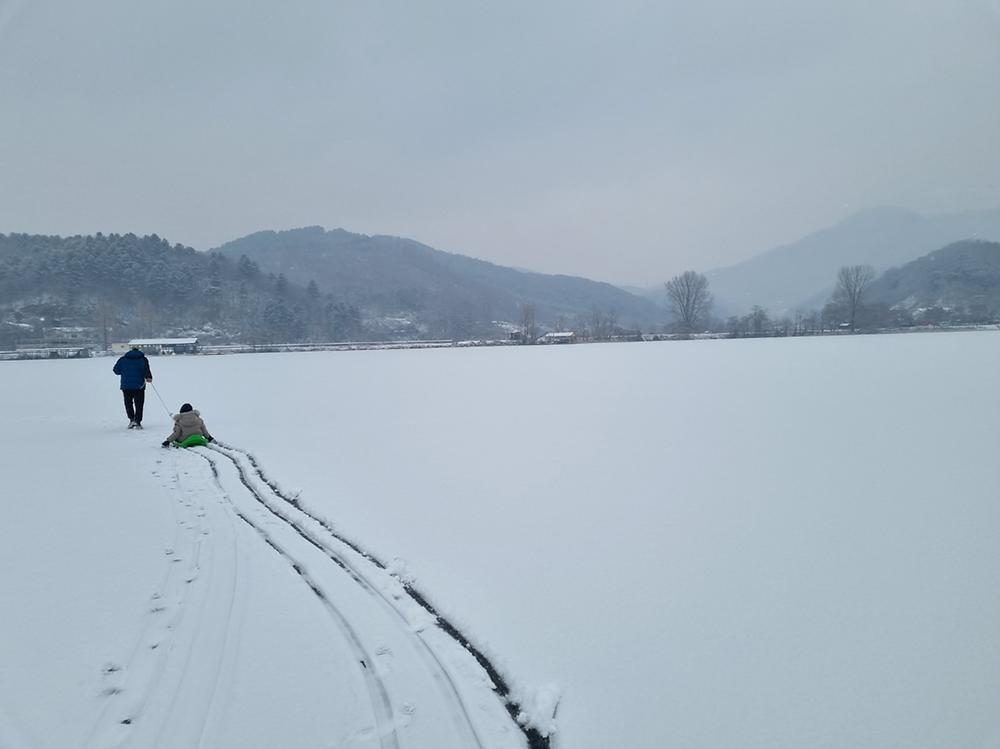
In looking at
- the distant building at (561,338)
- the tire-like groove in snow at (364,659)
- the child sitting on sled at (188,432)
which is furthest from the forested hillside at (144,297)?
the tire-like groove in snow at (364,659)

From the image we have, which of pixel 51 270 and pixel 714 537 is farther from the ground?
pixel 51 270

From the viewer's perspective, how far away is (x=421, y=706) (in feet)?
8.87

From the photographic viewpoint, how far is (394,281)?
162 meters

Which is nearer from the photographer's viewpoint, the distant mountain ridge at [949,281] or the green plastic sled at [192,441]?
the green plastic sled at [192,441]

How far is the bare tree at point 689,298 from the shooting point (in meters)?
89.8

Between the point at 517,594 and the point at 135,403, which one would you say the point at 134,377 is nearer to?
the point at 135,403

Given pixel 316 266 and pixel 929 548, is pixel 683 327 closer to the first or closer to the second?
pixel 929 548

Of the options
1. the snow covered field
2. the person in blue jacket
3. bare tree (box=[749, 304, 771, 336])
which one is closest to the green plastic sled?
the snow covered field

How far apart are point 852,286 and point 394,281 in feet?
385

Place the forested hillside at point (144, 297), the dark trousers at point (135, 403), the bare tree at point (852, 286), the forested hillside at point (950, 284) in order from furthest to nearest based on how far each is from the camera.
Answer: the forested hillside at point (144, 297), the bare tree at point (852, 286), the forested hillside at point (950, 284), the dark trousers at point (135, 403)

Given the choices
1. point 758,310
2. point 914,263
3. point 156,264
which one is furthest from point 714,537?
point 156,264

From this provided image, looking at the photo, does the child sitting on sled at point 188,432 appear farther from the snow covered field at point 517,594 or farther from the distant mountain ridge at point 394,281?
the distant mountain ridge at point 394,281

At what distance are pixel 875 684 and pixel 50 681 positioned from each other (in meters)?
4.23

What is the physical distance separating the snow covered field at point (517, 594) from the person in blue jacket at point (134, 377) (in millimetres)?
2507
